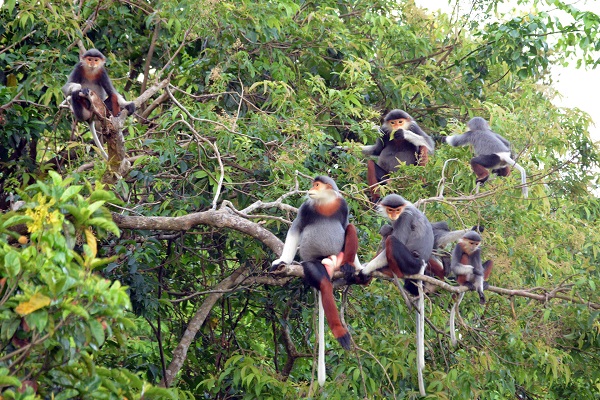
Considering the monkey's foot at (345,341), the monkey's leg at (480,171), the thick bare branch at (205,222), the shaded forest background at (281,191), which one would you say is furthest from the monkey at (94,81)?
the monkey's leg at (480,171)

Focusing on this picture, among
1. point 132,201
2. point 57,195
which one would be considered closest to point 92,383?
point 57,195

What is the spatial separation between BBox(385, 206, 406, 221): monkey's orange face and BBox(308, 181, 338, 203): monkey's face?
0.31m

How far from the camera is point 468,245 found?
5023 millimetres

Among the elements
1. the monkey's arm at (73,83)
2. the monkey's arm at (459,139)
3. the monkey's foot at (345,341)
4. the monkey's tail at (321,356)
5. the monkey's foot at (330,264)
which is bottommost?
the monkey's tail at (321,356)

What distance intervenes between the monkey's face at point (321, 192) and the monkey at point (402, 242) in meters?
0.31

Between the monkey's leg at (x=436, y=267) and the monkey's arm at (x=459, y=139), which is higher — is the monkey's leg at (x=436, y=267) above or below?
below

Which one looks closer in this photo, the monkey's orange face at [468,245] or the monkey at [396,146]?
the monkey's orange face at [468,245]

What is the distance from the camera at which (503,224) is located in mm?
5293

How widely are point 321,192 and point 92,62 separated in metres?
1.69

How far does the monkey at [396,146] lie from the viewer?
21.9 ft

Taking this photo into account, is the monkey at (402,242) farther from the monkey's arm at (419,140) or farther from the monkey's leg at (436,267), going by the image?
the monkey's arm at (419,140)

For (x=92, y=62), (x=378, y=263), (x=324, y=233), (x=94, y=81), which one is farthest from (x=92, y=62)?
(x=378, y=263)

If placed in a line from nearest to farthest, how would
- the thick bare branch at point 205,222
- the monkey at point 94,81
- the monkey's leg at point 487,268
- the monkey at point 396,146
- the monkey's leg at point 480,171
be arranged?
1. the thick bare branch at point 205,222
2. the monkey's leg at point 487,268
3. the monkey at point 94,81
4. the monkey's leg at point 480,171
5. the monkey at point 396,146

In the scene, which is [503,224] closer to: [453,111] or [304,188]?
[304,188]
